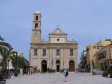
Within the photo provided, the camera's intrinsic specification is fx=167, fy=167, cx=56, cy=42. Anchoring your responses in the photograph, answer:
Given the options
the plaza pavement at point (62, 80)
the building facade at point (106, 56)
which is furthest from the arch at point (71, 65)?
the plaza pavement at point (62, 80)

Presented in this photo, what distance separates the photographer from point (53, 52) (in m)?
57.0

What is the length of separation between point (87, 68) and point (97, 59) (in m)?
6.81

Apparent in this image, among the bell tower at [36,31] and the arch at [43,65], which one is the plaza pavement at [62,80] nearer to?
the arch at [43,65]

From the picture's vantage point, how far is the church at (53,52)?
56375mm

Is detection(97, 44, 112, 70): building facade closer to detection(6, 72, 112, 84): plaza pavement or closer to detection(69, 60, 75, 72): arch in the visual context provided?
detection(6, 72, 112, 84): plaza pavement

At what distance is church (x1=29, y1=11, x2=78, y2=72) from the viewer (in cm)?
5638

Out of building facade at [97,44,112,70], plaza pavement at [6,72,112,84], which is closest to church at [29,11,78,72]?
building facade at [97,44,112,70]

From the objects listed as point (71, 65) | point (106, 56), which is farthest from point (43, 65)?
point (106, 56)

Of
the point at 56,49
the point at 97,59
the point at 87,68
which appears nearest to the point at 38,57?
the point at 56,49

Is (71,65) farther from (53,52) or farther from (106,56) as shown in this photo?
(106,56)

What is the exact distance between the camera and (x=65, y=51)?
57125mm

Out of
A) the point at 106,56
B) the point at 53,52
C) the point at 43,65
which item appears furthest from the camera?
the point at 43,65

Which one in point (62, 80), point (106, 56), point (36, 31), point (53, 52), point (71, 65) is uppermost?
point (36, 31)

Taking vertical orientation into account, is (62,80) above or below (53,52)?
below
